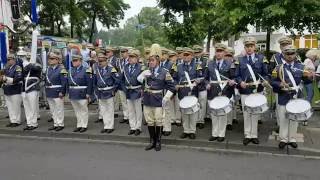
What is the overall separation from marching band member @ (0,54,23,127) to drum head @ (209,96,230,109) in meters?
4.87

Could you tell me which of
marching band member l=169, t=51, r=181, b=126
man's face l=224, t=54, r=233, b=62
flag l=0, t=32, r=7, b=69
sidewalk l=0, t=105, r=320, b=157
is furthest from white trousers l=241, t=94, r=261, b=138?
flag l=0, t=32, r=7, b=69

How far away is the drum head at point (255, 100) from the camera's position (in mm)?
8977

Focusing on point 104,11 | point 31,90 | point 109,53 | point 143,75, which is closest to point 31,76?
point 31,90

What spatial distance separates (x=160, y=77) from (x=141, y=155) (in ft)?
5.12

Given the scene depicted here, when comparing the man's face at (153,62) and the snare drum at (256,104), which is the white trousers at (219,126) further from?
the man's face at (153,62)

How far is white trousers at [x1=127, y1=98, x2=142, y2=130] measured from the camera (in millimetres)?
10727

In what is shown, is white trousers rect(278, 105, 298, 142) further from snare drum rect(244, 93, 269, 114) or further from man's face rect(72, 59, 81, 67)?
man's face rect(72, 59, 81, 67)

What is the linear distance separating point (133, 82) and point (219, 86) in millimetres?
1863

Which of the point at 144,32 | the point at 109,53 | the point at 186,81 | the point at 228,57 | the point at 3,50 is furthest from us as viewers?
the point at 144,32

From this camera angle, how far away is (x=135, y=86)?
10.5 metres

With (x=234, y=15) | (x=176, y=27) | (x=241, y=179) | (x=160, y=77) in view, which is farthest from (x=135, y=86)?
(x=176, y=27)

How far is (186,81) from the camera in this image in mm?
10305

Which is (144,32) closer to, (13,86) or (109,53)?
(109,53)

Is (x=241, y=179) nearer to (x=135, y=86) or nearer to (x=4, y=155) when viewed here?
(x=135, y=86)
